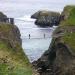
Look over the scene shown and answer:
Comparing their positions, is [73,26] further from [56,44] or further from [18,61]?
[18,61]

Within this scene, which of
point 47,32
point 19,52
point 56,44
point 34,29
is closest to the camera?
point 19,52

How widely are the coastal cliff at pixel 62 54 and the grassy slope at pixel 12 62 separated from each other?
13.6 metres

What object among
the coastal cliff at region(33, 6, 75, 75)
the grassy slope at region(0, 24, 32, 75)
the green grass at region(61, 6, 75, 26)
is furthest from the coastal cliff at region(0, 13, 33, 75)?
the green grass at region(61, 6, 75, 26)

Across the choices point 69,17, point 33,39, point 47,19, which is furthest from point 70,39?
point 47,19

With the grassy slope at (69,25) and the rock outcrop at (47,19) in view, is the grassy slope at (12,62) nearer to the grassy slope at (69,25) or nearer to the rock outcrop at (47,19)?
the grassy slope at (69,25)

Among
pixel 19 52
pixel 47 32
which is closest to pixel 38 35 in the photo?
pixel 47 32

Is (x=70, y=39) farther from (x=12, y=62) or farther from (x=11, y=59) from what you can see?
(x=12, y=62)

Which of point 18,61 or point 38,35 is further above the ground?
point 18,61

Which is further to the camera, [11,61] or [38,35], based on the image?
[38,35]

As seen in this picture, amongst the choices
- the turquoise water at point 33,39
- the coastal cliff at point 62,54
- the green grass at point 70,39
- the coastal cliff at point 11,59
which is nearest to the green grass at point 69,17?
the coastal cliff at point 62,54

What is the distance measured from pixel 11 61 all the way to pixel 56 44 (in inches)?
1125

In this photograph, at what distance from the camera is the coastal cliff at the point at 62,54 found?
55.5 m

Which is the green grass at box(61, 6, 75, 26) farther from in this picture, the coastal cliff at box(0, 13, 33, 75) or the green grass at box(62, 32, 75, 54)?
the coastal cliff at box(0, 13, 33, 75)

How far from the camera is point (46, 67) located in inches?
2544
